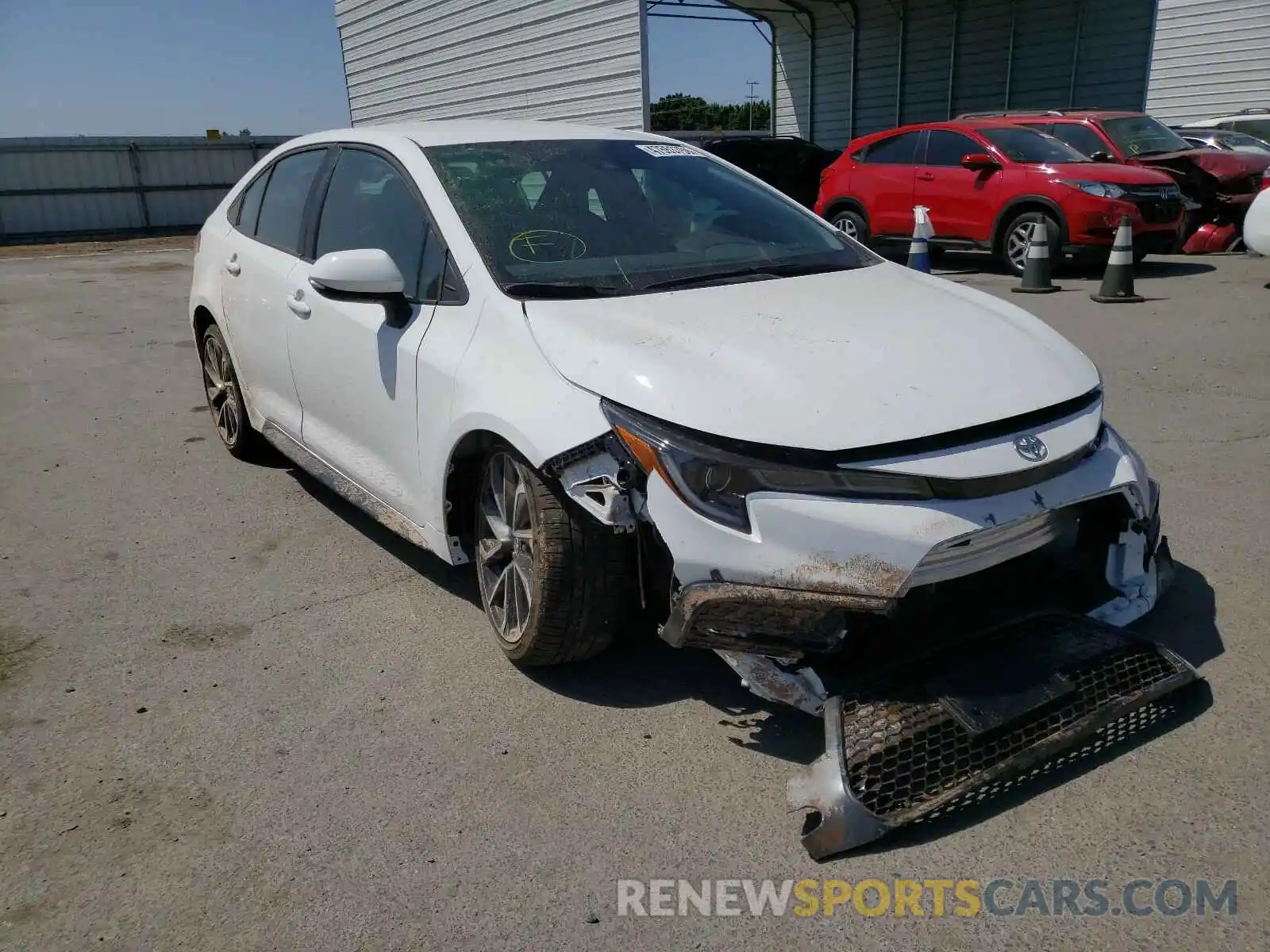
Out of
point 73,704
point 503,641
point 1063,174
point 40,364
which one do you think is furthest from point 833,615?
point 1063,174

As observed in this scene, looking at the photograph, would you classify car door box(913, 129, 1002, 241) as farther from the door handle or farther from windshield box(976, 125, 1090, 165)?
the door handle

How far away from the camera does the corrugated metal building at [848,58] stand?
1755 centimetres

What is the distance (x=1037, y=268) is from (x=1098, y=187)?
1349 millimetres

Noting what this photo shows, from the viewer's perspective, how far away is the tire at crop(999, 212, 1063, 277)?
1115cm

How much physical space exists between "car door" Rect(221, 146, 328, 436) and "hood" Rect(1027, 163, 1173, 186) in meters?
8.92

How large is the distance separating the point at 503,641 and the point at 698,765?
2.65 ft

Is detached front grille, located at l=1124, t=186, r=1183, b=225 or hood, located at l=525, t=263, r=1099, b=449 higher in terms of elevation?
hood, located at l=525, t=263, r=1099, b=449

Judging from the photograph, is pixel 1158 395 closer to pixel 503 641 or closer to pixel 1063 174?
pixel 503 641

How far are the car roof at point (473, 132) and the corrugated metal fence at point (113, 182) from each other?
22.9 meters

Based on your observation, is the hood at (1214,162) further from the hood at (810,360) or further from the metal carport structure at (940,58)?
the hood at (810,360)

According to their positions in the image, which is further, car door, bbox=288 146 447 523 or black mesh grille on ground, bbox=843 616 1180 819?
car door, bbox=288 146 447 523

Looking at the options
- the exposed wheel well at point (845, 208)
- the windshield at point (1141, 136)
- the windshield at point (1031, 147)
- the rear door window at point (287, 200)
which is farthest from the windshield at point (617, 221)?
the windshield at point (1141, 136)

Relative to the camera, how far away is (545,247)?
3473 millimetres

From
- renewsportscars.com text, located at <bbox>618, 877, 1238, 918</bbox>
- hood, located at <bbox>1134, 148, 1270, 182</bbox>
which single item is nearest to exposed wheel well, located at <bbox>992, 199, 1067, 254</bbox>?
hood, located at <bbox>1134, 148, 1270, 182</bbox>
